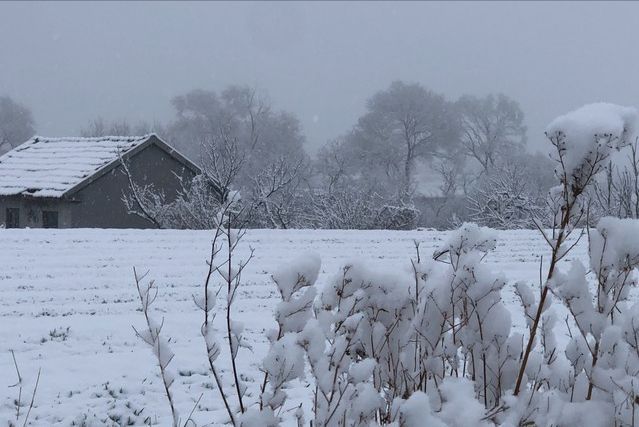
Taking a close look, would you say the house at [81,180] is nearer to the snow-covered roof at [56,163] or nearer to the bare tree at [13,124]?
the snow-covered roof at [56,163]

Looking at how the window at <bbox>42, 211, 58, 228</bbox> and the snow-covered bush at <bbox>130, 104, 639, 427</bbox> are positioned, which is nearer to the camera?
the snow-covered bush at <bbox>130, 104, 639, 427</bbox>

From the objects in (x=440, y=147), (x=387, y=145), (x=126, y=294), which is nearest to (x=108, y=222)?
(x=126, y=294)

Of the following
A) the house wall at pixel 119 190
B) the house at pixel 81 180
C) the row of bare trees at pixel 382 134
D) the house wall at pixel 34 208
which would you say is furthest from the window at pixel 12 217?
the row of bare trees at pixel 382 134

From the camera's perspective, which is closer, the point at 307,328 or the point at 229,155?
the point at 307,328

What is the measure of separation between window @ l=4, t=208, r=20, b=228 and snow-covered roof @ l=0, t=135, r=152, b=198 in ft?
2.79

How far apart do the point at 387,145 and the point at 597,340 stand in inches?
2024

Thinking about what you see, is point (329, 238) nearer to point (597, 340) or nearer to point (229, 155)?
point (229, 155)

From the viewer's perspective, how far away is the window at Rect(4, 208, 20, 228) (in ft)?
64.6

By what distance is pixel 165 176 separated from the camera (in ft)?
70.3

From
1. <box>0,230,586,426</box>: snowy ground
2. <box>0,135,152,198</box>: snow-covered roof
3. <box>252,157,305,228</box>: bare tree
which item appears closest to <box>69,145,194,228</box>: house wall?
<box>0,135,152,198</box>: snow-covered roof

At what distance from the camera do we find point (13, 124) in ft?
203

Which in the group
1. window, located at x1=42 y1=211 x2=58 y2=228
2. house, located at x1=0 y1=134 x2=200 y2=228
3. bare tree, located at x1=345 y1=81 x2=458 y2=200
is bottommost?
window, located at x1=42 y1=211 x2=58 y2=228

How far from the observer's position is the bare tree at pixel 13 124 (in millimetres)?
60875

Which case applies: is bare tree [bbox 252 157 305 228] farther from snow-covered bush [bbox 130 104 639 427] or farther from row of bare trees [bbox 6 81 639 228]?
row of bare trees [bbox 6 81 639 228]
